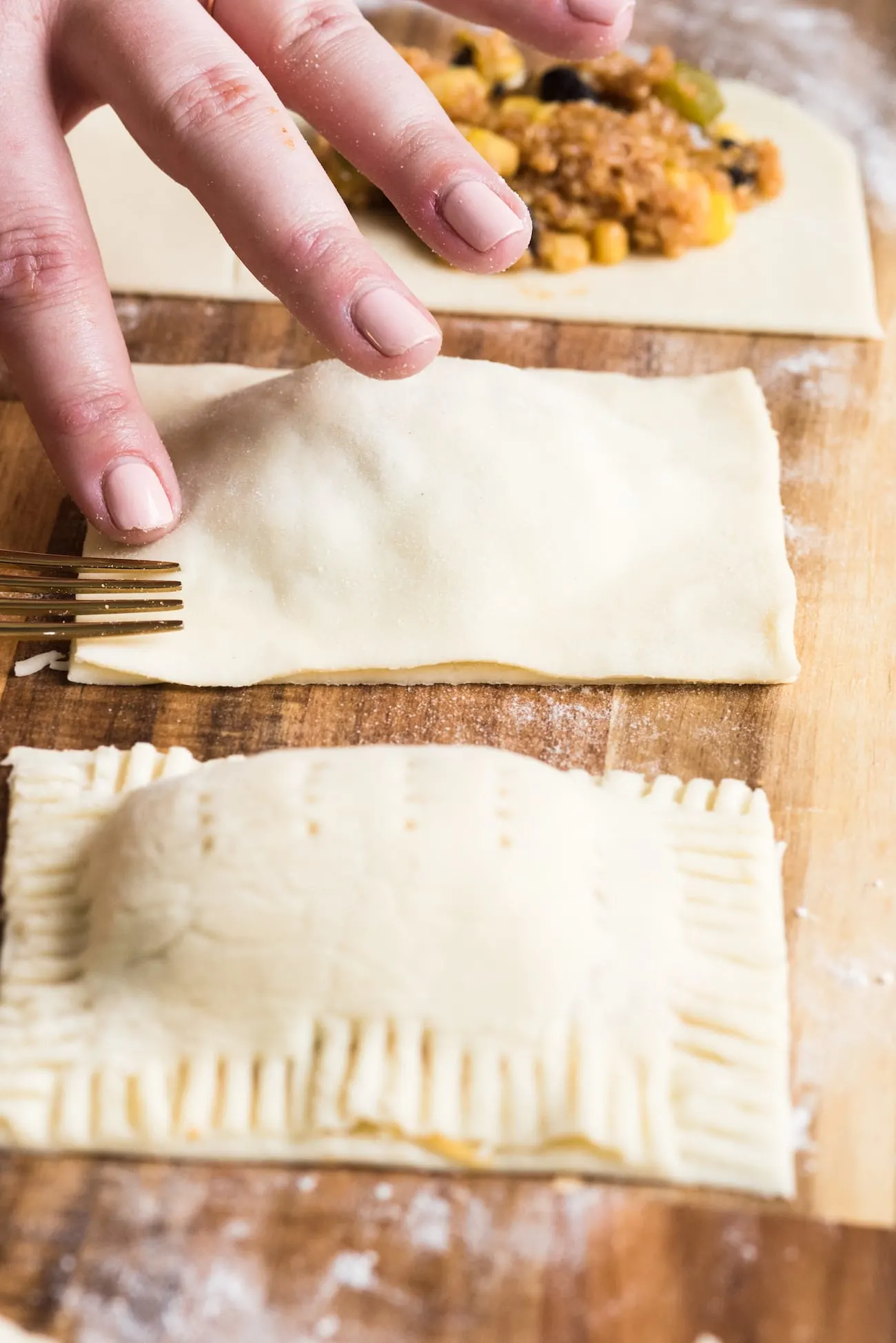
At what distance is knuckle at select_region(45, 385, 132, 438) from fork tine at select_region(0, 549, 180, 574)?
0.20 m

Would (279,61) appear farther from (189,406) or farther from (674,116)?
(674,116)

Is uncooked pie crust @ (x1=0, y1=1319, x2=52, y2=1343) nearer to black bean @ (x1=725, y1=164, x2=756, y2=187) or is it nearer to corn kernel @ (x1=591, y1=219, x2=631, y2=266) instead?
corn kernel @ (x1=591, y1=219, x2=631, y2=266)

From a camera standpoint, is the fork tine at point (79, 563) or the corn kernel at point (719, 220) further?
the corn kernel at point (719, 220)

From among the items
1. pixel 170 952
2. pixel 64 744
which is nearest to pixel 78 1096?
pixel 170 952

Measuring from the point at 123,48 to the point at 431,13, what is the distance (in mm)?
1568

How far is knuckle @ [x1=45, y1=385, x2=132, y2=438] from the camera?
78.1 inches

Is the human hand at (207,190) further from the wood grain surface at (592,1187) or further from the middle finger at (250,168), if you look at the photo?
the wood grain surface at (592,1187)

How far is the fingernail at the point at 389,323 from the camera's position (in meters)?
1.80

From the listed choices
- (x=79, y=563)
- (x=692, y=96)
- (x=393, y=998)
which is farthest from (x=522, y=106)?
(x=393, y=998)

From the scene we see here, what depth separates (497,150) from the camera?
106 inches

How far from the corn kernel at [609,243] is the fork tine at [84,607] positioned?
1.25 meters

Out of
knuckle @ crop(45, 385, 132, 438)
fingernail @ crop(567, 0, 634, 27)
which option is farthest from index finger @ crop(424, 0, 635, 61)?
knuckle @ crop(45, 385, 132, 438)

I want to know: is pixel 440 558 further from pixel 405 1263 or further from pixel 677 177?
pixel 677 177

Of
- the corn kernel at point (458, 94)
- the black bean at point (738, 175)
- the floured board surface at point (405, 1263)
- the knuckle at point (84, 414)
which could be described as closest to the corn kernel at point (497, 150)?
the corn kernel at point (458, 94)
